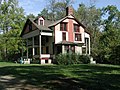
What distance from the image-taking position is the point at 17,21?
55.1 m

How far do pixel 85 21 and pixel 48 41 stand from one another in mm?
25334

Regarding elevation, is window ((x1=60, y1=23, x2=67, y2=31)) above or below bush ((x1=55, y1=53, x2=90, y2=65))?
above

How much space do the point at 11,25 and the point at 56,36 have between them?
14.5 meters

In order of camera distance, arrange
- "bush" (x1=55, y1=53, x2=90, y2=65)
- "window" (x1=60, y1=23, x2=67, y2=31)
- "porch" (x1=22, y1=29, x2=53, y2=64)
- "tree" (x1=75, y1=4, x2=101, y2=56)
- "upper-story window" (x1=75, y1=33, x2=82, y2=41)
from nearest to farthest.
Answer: "bush" (x1=55, y1=53, x2=90, y2=65) < "porch" (x1=22, y1=29, x2=53, y2=64) < "window" (x1=60, y1=23, x2=67, y2=31) < "upper-story window" (x1=75, y1=33, x2=82, y2=41) < "tree" (x1=75, y1=4, x2=101, y2=56)

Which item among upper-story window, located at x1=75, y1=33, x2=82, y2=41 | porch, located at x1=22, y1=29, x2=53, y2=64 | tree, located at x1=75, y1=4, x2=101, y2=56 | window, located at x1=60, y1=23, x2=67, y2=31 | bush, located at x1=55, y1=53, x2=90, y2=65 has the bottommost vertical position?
bush, located at x1=55, y1=53, x2=90, y2=65

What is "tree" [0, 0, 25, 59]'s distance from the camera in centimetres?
5328

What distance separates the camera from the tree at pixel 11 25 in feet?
175

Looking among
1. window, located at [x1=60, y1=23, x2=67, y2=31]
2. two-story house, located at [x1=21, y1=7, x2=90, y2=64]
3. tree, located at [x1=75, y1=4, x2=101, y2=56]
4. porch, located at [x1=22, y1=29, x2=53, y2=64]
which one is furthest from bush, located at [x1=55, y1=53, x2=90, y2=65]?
tree, located at [x1=75, y1=4, x2=101, y2=56]

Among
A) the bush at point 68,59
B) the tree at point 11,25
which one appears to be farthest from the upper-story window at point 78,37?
the tree at point 11,25

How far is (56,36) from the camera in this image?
42938 mm

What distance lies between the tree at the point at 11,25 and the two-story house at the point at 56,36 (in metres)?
6.12

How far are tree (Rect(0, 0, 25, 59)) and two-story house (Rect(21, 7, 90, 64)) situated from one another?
6.12 m

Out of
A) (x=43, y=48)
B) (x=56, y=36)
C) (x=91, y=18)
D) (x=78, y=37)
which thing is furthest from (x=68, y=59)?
(x=91, y=18)

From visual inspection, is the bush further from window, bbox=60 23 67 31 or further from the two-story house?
window, bbox=60 23 67 31
